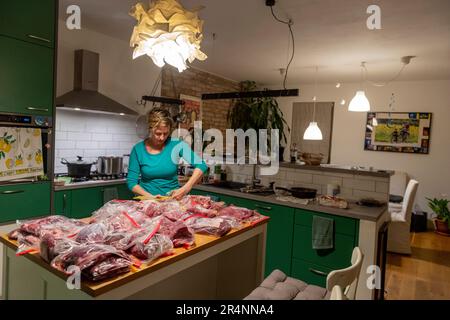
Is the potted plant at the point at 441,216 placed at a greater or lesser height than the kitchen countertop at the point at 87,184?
lesser

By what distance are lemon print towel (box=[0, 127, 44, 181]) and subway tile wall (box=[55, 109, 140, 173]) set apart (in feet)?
2.17

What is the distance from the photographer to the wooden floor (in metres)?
2.91

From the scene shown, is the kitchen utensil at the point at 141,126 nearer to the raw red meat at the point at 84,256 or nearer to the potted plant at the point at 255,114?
the potted plant at the point at 255,114

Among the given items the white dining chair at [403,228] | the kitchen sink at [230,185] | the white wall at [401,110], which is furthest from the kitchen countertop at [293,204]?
the white wall at [401,110]

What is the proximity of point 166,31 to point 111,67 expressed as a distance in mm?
2609

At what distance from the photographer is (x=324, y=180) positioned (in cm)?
315

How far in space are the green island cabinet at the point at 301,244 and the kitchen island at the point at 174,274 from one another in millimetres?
857

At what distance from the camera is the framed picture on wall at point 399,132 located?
5355 millimetres

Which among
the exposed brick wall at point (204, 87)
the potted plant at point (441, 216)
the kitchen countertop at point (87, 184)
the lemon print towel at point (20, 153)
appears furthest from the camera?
the potted plant at point (441, 216)

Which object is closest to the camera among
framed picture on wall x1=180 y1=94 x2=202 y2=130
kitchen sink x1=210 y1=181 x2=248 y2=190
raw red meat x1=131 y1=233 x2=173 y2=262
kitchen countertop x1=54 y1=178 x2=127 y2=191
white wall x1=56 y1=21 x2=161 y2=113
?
raw red meat x1=131 y1=233 x2=173 y2=262

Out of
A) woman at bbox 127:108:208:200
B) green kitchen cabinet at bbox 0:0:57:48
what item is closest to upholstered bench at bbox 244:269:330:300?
woman at bbox 127:108:208:200

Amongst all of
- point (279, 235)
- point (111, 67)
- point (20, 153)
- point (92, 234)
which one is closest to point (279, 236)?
point (279, 235)

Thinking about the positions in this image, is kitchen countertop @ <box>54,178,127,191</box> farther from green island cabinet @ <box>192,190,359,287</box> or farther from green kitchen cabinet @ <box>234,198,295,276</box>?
green kitchen cabinet @ <box>234,198,295,276</box>

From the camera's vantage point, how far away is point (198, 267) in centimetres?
200
